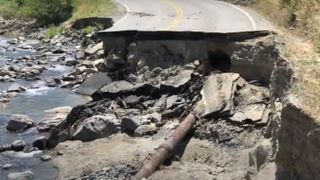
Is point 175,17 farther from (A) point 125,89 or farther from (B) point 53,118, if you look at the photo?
(B) point 53,118

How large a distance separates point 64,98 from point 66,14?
1764 cm

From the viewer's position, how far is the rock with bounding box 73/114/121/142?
51.3 ft

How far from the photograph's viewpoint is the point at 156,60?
66.7 feet

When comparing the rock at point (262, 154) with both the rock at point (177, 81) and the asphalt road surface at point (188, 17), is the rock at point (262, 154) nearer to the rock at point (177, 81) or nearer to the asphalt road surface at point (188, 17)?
the rock at point (177, 81)

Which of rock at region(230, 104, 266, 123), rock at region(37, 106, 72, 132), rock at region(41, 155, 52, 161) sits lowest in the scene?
rock at region(37, 106, 72, 132)

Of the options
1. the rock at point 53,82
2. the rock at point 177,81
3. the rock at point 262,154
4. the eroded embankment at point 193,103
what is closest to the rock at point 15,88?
the rock at point 53,82

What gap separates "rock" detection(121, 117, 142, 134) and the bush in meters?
23.3

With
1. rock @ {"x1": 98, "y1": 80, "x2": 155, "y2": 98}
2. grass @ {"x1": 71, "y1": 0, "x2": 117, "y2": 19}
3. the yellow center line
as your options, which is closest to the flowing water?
rock @ {"x1": 98, "y1": 80, "x2": 155, "y2": 98}

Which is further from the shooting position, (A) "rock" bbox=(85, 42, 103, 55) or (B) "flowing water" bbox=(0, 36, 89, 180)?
(A) "rock" bbox=(85, 42, 103, 55)

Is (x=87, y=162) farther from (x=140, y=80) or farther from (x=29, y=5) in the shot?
(x=29, y=5)

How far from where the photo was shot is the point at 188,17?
25078 mm

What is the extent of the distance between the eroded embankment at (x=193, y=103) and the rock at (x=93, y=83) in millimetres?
57

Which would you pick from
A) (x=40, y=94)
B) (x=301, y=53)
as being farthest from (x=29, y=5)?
(x=301, y=53)

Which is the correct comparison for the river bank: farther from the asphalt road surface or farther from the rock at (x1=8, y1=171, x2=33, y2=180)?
the asphalt road surface
